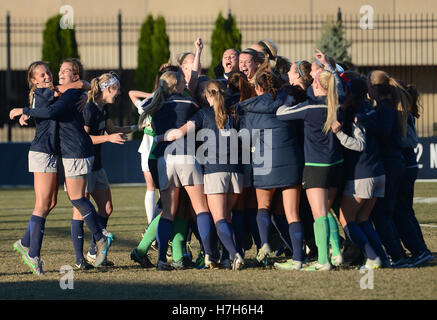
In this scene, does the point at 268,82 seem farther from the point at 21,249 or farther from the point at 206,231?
the point at 21,249

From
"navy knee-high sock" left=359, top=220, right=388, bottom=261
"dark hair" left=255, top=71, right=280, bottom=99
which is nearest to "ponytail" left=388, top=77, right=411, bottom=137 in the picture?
"navy knee-high sock" left=359, top=220, right=388, bottom=261

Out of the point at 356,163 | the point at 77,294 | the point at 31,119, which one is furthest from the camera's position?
the point at 31,119

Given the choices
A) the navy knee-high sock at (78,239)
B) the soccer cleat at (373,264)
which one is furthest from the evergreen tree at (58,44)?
the soccer cleat at (373,264)

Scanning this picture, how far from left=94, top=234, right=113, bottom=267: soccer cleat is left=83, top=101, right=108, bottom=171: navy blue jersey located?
0.79 m

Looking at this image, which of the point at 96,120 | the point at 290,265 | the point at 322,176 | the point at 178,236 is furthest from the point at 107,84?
the point at 290,265

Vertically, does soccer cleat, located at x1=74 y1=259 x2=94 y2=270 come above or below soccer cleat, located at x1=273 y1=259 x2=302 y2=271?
below

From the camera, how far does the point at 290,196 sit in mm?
8219

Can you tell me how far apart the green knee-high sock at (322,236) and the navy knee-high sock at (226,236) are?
782 mm

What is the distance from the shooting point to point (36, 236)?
326 inches

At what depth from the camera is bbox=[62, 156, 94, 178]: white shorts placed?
834 centimetres

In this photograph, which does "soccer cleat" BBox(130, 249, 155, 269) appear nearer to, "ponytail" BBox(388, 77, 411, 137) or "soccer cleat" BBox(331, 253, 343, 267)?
"soccer cleat" BBox(331, 253, 343, 267)

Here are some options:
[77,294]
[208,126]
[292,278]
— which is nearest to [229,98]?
[208,126]
